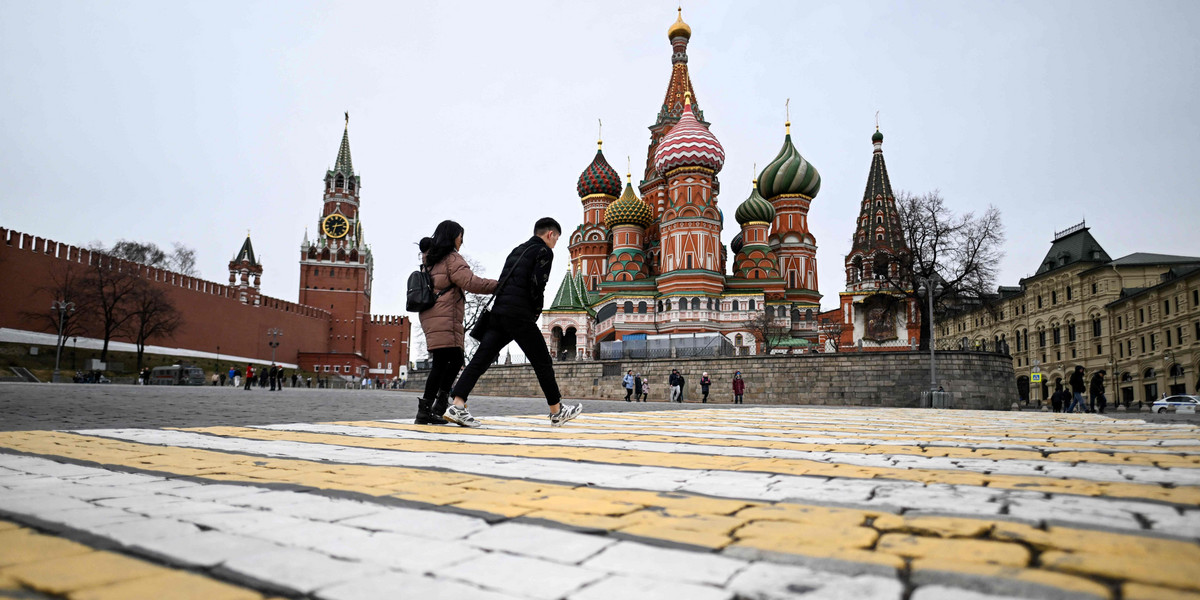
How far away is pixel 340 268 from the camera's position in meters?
75.8

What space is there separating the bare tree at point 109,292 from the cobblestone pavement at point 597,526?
157 feet

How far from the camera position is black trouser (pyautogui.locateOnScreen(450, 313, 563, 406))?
5.66m

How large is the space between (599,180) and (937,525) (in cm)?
5243

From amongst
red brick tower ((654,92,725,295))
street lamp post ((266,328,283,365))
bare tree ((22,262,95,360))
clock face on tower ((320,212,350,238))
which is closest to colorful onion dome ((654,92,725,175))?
red brick tower ((654,92,725,295))

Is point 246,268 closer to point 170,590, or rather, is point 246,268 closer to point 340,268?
point 340,268

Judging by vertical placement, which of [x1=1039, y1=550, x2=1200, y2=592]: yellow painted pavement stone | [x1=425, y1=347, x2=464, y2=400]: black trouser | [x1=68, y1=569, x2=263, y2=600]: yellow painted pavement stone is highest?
[x1=425, y1=347, x2=464, y2=400]: black trouser

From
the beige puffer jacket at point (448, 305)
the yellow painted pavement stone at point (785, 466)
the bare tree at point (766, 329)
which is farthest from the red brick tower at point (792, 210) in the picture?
the yellow painted pavement stone at point (785, 466)

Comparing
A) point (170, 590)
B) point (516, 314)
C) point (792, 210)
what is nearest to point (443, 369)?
point (516, 314)

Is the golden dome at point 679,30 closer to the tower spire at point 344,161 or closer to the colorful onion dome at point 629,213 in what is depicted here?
the colorful onion dome at point 629,213

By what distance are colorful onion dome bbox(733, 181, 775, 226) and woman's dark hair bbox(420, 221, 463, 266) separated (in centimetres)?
4396

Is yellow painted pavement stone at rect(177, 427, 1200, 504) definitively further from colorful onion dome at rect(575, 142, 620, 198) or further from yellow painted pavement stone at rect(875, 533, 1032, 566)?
colorful onion dome at rect(575, 142, 620, 198)

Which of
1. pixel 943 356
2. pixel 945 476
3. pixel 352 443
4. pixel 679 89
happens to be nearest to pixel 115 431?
pixel 352 443

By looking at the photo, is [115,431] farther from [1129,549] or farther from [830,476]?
[1129,549]

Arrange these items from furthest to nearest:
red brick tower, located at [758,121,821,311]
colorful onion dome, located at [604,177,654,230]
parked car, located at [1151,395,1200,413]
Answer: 1. red brick tower, located at [758,121,821,311]
2. colorful onion dome, located at [604,177,654,230]
3. parked car, located at [1151,395,1200,413]
